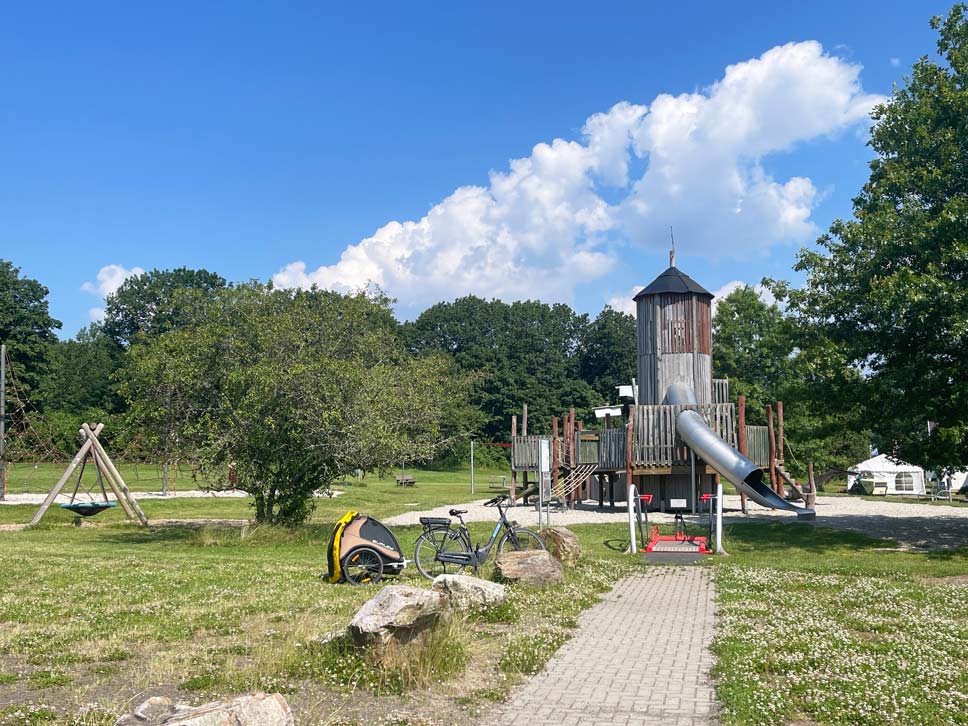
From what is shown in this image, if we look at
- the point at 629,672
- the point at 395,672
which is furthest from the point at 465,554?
the point at 395,672

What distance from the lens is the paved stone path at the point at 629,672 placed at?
697cm

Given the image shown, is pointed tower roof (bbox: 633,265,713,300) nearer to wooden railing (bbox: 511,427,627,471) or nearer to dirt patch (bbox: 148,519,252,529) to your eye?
wooden railing (bbox: 511,427,627,471)

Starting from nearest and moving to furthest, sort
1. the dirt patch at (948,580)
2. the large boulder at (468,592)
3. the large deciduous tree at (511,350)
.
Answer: the large boulder at (468,592), the dirt patch at (948,580), the large deciduous tree at (511,350)

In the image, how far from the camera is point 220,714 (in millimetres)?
4770

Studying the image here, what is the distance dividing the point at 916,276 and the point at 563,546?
1044 cm

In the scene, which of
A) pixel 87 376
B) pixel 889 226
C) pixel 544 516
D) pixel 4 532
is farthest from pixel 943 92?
pixel 87 376

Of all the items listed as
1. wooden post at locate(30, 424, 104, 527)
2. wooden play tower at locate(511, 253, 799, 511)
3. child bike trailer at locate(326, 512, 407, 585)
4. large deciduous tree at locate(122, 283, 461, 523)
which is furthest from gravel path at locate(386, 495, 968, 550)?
child bike trailer at locate(326, 512, 407, 585)

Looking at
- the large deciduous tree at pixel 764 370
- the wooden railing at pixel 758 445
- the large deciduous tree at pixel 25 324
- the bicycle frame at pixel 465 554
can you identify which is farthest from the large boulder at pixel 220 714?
the large deciduous tree at pixel 25 324

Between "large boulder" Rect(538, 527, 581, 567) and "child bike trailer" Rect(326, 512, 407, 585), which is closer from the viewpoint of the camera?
"child bike trailer" Rect(326, 512, 407, 585)

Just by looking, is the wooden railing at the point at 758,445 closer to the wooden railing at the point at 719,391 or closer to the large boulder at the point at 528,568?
the wooden railing at the point at 719,391

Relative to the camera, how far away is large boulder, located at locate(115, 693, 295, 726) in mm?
4711

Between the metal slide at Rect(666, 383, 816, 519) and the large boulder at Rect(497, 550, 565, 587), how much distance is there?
561 inches

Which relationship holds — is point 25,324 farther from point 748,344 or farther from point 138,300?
point 748,344

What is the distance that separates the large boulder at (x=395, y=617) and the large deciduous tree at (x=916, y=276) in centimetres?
1477
